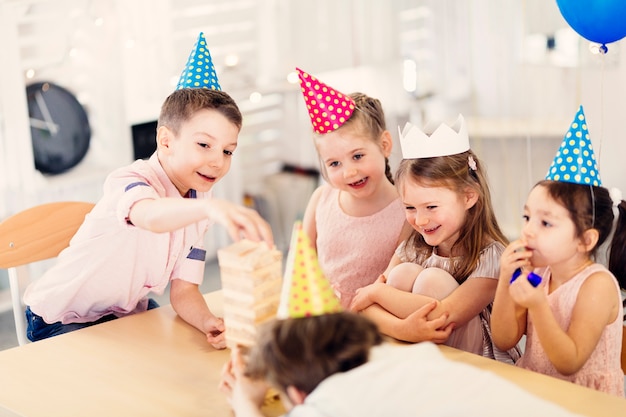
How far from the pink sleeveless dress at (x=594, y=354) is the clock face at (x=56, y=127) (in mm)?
2381

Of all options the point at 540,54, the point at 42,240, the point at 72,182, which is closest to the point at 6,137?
the point at 72,182

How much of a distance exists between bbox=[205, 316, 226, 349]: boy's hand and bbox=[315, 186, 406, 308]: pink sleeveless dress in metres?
0.50

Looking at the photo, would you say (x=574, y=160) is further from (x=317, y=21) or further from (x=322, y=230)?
(x=317, y=21)

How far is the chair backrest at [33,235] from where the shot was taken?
2.17 m

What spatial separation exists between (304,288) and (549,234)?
62 cm

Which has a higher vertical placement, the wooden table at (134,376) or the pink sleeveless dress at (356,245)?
the pink sleeveless dress at (356,245)

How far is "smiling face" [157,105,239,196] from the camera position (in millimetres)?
1895

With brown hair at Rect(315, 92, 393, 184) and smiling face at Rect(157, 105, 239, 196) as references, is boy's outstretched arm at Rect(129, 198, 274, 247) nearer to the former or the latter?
smiling face at Rect(157, 105, 239, 196)

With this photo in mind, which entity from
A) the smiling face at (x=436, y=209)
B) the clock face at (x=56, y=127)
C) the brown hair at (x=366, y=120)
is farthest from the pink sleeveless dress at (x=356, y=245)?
the clock face at (x=56, y=127)

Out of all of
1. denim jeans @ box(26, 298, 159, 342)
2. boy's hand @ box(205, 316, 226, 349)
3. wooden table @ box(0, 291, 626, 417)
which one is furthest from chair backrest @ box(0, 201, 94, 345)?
boy's hand @ box(205, 316, 226, 349)

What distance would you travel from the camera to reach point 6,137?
3377mm

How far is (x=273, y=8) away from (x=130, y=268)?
264 centimetres

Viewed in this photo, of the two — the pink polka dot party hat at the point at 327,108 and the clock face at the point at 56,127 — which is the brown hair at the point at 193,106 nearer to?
the pink polka dot party hat at the point at 327,108

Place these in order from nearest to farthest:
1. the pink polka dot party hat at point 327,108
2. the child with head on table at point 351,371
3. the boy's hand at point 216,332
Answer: the child with head on table at point 351,371
the boy's hand at point 216,332
the pink polka dot party hat at point 327,108
